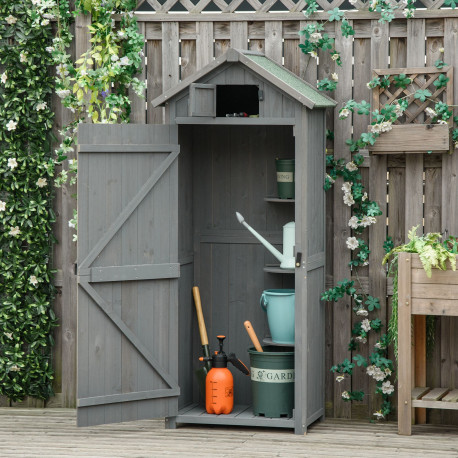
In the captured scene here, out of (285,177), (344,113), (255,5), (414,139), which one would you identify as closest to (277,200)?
(285,177)

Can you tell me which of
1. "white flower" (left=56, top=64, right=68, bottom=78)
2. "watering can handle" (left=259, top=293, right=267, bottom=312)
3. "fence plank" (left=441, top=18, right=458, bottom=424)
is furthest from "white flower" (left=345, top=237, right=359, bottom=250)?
"white flower" (left=56, top=64, right=68, bottom=78)

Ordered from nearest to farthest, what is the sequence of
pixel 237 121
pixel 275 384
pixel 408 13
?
pixel 237 121 → pixel 275 384 → pixel 408 13

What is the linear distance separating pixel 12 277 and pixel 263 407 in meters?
1.84

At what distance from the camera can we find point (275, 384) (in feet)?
19.1

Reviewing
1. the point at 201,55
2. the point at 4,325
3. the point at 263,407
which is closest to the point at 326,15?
the point at 201,55

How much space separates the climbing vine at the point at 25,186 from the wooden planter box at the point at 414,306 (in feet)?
7.51

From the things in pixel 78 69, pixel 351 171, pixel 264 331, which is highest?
pixel 78 69

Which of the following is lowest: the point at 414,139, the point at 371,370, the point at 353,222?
the point at 371,370

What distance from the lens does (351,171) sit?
6070mm

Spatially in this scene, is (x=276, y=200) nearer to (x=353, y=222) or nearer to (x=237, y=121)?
(x=353, y=222)

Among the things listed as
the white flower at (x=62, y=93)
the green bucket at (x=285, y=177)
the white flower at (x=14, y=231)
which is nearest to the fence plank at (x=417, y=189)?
the green bucket at (x=285, y=177)

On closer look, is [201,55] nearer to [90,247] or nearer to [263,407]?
[90,247]

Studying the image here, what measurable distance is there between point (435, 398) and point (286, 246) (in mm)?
1229

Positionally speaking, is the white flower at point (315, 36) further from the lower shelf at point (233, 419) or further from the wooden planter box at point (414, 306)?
the lower shelf at point (233, 419)
